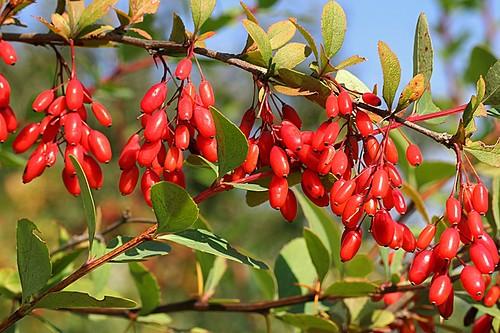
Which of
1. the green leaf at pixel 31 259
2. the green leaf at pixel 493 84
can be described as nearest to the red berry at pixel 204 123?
the green leaf at pixel 31 259

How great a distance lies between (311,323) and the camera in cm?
115

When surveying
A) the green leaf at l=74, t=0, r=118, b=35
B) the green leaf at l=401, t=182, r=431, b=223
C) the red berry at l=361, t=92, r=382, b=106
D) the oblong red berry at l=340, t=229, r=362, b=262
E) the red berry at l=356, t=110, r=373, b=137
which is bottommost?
the green leaf at l=401, t=182, r=431, b=223

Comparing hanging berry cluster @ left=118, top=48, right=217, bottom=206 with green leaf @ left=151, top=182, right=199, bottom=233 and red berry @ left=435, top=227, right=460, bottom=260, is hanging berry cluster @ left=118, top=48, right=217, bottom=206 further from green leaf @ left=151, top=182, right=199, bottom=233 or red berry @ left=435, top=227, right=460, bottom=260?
red berry @ left=435, top=227, right=460, bottom=260

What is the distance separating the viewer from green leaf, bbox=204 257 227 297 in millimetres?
1336

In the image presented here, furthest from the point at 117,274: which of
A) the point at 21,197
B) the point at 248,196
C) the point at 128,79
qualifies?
the point at 248,196

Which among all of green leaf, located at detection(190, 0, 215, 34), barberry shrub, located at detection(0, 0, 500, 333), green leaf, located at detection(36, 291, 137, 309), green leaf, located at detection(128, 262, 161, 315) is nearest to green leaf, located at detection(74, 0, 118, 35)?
barberry shrub, located at detection(0, 0, 500, 333)

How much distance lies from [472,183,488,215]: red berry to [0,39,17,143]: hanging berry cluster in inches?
22.1

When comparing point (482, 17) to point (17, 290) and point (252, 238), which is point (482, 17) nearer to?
point (252, 238)

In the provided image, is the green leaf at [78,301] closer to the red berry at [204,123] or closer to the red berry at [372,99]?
the red berry at [204,123]

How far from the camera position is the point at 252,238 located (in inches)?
160

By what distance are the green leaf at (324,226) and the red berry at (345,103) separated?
1.65 feet

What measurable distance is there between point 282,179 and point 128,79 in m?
3.89

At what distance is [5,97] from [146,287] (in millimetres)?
437

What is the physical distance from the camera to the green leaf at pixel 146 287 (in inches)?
49.6
